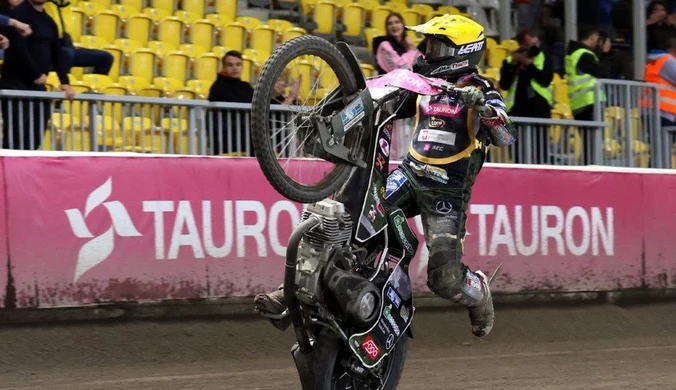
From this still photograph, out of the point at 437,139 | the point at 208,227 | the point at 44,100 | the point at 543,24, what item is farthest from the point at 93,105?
the point at 543,24

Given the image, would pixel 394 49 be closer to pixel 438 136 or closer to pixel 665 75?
pixel 665 75

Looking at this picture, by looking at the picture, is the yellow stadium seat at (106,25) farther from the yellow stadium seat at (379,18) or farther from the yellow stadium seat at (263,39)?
the yellow stadium seat at (379,18)

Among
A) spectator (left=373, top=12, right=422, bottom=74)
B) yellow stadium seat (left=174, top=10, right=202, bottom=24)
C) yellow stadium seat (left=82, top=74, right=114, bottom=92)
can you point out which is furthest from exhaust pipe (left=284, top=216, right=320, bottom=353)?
yellow stadium seat (left=174, top=10, right=202, bottom=24)

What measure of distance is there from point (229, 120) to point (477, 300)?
4.46m

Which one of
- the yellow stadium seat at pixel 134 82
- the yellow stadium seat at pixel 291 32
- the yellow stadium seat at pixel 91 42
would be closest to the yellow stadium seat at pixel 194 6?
the yellow stadium seat at pixel 291 32

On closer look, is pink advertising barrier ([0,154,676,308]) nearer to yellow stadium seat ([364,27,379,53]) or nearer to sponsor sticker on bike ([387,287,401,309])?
sponsor sticker on bike ([387,287,401,309])

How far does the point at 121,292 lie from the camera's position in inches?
387

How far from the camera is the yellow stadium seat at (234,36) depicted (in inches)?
559

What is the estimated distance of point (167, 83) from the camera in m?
12.8

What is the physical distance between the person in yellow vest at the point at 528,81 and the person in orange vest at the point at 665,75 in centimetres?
146

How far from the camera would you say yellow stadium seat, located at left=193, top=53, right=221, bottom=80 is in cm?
1316

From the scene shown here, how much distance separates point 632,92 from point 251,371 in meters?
7.05

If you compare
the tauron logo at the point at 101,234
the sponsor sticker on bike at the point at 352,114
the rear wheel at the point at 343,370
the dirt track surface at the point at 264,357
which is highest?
the sponsor sticker on bike at the point at 352,114

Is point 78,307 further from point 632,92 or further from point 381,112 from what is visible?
point 632,92
